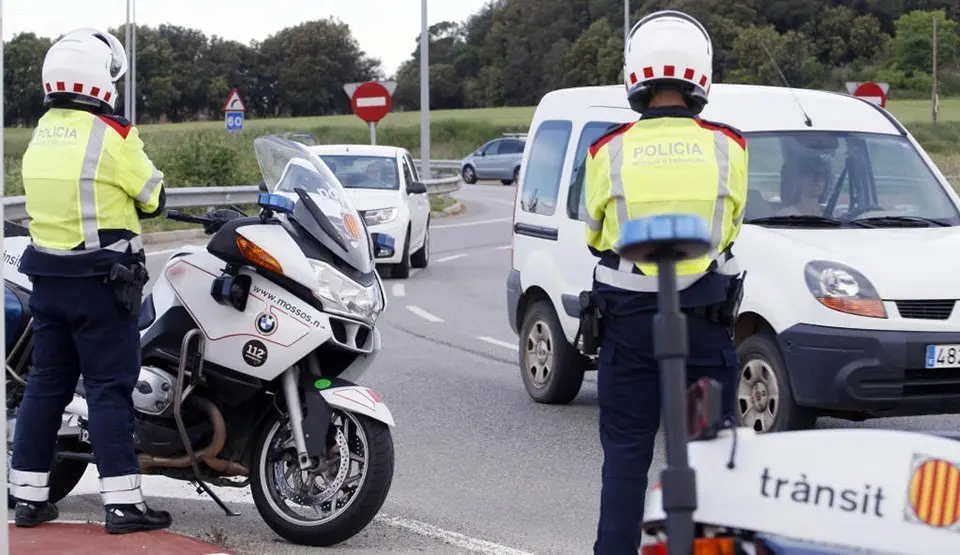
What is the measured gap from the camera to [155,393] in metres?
5.80

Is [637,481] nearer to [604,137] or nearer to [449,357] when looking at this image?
[604,137]

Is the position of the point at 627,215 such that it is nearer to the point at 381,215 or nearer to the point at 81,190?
the point at 81,190

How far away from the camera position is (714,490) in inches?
110

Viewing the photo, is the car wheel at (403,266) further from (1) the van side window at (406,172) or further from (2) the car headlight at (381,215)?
(1) the van side window at (406,172)

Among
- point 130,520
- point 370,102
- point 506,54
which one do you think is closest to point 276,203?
point 130,520

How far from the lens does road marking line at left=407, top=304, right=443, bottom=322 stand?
1427 cm

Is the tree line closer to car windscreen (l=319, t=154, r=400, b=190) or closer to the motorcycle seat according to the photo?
car windscreen (l=319, t=154, r=400, b=190)

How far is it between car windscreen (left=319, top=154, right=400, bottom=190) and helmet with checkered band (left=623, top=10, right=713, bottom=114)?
46.7 ft

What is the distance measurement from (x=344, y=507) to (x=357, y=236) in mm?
1047

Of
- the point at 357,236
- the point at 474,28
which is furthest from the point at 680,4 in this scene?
the point at 357,236

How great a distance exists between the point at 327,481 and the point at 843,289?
9.40 feet

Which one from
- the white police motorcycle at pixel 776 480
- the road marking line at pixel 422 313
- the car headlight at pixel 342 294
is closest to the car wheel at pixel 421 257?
the road marking line at pixel 422 313

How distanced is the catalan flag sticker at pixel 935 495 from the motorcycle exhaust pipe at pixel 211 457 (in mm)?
3486

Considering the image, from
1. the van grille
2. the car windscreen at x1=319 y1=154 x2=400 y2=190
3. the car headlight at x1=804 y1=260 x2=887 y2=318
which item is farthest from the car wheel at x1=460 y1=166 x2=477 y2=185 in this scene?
the van grille
